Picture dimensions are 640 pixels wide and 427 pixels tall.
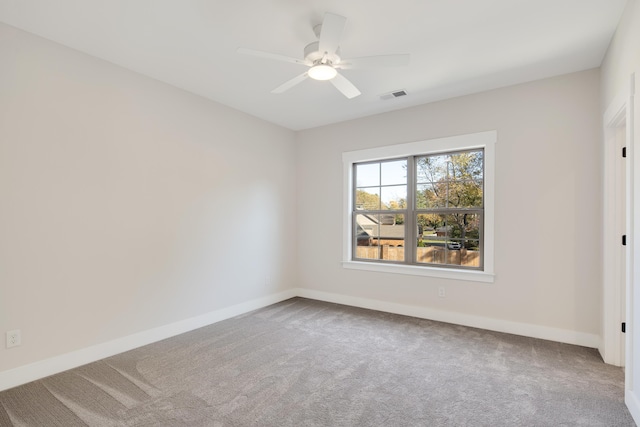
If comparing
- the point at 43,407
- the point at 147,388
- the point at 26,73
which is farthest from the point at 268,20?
the point at 43,407

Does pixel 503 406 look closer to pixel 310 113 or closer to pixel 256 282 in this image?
pixel 256 282

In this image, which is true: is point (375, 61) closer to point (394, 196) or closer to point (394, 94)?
point (394, 94)

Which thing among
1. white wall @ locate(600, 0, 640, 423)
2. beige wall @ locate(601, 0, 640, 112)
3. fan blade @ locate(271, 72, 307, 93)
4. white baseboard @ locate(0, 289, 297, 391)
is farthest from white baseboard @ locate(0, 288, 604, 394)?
fan blade @ locate(271, 72, 307, 93)

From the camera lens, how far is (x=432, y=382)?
2.44 meters

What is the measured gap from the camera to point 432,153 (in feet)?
13.3

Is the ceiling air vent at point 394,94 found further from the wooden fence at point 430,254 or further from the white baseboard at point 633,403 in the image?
the white baseboard at point 633,403

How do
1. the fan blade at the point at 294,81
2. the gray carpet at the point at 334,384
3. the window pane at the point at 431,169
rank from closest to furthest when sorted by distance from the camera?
the gray carpet at the point at 334,384, the fan blade at the point at 294,81, the window pane at the point at 431,169

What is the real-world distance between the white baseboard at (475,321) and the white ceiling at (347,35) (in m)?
2.62

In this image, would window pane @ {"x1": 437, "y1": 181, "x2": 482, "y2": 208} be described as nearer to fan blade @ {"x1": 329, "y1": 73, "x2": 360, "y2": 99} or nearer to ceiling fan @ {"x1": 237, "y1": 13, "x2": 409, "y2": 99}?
fan blade @ {"x1": 329, "y1": 73, "x2": 360, "y2": 99}

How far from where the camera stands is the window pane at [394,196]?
4359mm

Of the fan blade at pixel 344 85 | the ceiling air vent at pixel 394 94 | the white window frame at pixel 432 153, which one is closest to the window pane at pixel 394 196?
the white window frame at pixel 432 153

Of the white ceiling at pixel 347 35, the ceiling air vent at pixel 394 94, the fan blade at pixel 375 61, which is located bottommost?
the fan blade at pixel 375 61

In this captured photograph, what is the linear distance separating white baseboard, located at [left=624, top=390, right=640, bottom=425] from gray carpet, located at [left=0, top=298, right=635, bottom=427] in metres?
0.05

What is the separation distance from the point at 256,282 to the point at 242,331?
1.00 m
